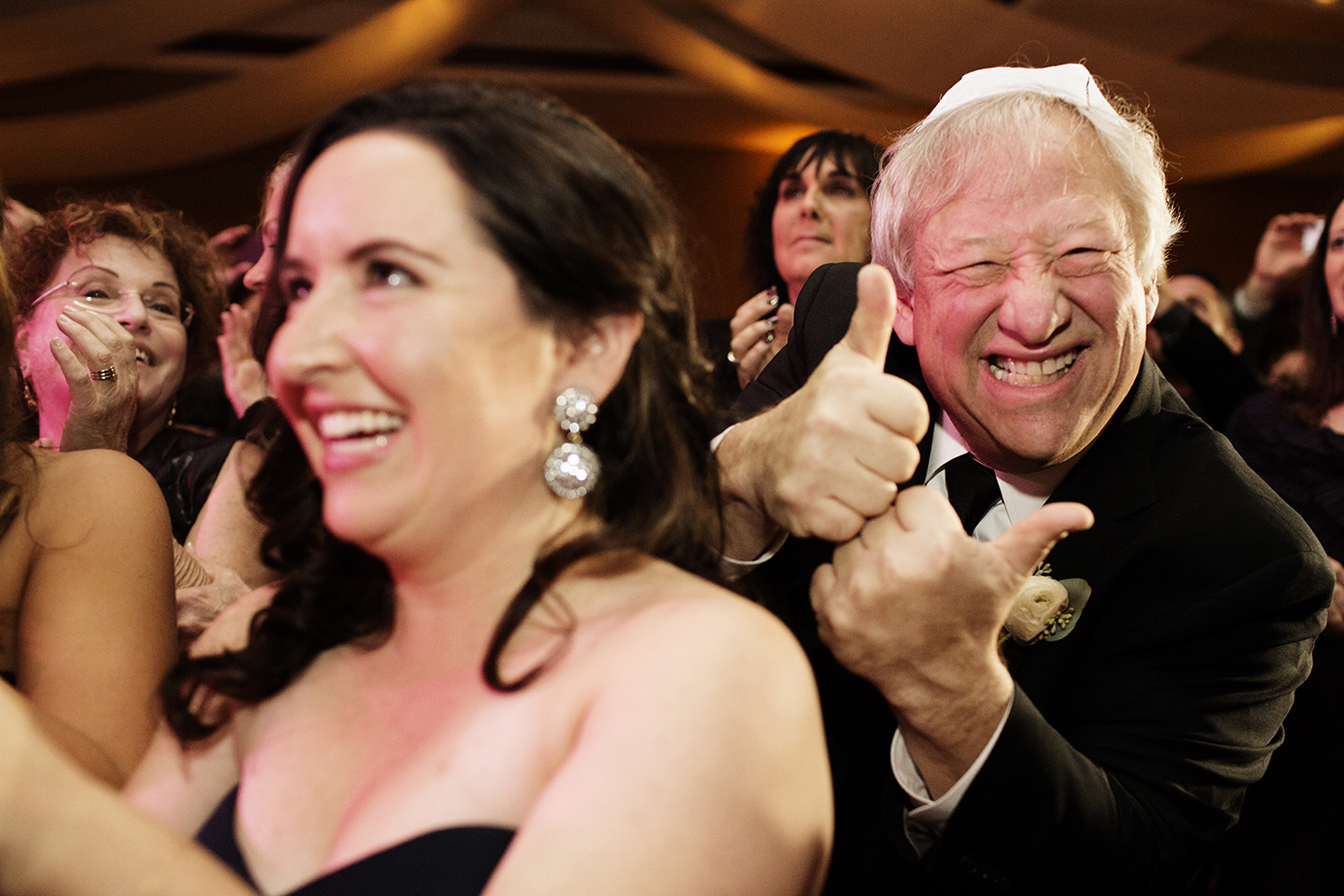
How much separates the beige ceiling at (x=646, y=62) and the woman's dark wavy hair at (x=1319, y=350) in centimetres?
393

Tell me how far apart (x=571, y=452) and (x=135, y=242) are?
1676 millimetres

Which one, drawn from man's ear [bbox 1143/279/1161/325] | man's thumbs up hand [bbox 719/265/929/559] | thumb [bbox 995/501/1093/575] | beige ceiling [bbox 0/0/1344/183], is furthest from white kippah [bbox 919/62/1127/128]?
beige ceiling [bbox 0/0/1344/183]

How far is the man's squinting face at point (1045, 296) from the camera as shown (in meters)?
1.49

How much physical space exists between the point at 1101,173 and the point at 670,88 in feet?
22.6

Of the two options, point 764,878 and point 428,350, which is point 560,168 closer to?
point 428,350

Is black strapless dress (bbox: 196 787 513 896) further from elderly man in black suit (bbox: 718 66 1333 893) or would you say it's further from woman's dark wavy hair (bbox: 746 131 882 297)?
woman's dark wavy hair (bbox: 746 131 882 297)

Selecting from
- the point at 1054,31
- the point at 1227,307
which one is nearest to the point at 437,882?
the point at 1227,307

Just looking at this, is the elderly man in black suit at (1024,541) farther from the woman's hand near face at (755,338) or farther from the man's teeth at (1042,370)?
the woman's hand near face at (755,338)

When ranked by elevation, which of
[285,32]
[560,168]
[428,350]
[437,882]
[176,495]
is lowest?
[285,32]

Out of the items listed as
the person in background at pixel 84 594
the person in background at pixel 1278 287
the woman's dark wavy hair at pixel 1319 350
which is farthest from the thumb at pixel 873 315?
the person in background at pixel 1278 287

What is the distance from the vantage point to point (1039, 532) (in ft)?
3.53

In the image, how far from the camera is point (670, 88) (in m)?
8.01

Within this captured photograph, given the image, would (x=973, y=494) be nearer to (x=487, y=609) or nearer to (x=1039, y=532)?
(x=1039, y=532)

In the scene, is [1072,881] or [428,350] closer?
[428,350]
